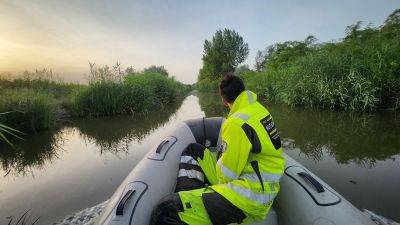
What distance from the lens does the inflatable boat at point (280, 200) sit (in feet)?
5.12

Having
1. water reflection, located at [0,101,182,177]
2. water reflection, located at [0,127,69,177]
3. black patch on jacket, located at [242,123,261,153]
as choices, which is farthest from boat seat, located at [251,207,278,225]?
water reflection, located at [0,127,69,177]

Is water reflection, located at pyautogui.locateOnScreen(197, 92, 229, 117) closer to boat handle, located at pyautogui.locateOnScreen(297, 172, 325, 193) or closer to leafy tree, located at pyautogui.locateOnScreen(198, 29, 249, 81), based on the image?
boat handle, located at pyautogui.locateOnScreen(297, 172, 325, 193)

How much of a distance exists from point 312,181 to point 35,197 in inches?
124

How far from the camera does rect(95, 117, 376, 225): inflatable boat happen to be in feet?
5.12

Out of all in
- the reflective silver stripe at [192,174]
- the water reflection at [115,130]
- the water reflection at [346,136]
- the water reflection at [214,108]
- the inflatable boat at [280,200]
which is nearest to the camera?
the inflatable boat at [280,200]

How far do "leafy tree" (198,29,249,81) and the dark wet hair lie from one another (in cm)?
3353

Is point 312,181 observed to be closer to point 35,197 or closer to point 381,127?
point 35,197

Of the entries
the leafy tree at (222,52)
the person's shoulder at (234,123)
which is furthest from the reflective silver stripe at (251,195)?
the leafy tree at (222,52)

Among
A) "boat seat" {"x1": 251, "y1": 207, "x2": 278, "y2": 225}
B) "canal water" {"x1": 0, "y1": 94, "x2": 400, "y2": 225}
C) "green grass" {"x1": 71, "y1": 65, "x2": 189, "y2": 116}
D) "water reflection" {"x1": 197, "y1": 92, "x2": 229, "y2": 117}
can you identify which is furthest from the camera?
"water reflection" {"x1": 197, "y1": 92, "x2": 229, "y2": 117}

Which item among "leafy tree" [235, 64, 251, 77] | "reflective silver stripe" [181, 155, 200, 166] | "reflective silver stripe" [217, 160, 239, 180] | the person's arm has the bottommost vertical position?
"reflective silver stripe" [181, 155, 200, 166]

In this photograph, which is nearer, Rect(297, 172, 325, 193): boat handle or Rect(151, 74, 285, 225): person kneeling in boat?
Rect(151, 74, 285, 225): person kneeling in boat

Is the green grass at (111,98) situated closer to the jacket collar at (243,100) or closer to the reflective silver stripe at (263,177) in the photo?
the jacket collar at (243,100)

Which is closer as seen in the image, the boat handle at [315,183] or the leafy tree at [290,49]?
the boat handle at [315,183]

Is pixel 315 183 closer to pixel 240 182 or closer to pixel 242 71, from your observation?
pixel 240 182
